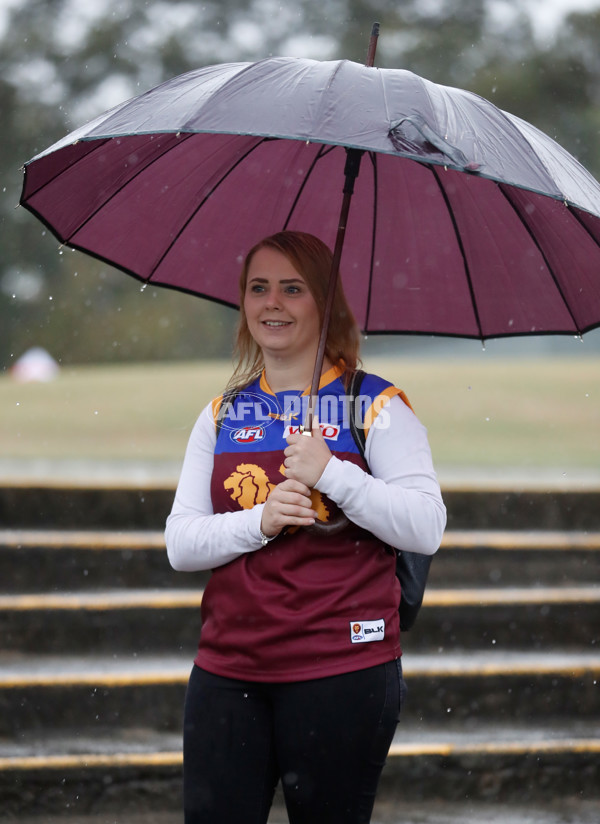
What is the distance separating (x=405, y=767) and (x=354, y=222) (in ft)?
6.76

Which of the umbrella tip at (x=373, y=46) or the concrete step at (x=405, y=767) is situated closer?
the umbrella tip at (x=373, y=46)

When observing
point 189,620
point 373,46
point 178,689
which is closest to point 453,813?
point 178,689

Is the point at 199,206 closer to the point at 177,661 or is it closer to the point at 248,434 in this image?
the point at 248,434

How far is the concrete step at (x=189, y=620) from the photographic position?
4.14 meters

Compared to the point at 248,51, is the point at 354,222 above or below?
below

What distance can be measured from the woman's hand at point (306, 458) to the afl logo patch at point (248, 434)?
0.40ft

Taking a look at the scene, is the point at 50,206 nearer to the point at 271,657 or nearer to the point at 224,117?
the point at 224,117

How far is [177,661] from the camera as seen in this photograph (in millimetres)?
4125

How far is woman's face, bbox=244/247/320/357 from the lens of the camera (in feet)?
7.57

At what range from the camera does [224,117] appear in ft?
6.42

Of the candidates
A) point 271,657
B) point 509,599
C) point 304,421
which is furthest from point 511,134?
point 509,599

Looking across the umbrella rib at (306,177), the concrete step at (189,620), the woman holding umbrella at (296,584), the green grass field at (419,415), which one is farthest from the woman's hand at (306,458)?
the green grass field at (419,415)

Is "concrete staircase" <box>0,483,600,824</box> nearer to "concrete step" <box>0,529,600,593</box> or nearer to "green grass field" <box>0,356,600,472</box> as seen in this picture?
"concrete step" <box>0,529,600,593</box>

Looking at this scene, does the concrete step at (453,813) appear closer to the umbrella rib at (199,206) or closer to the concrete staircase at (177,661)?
the concrete staircase at (177,661)
